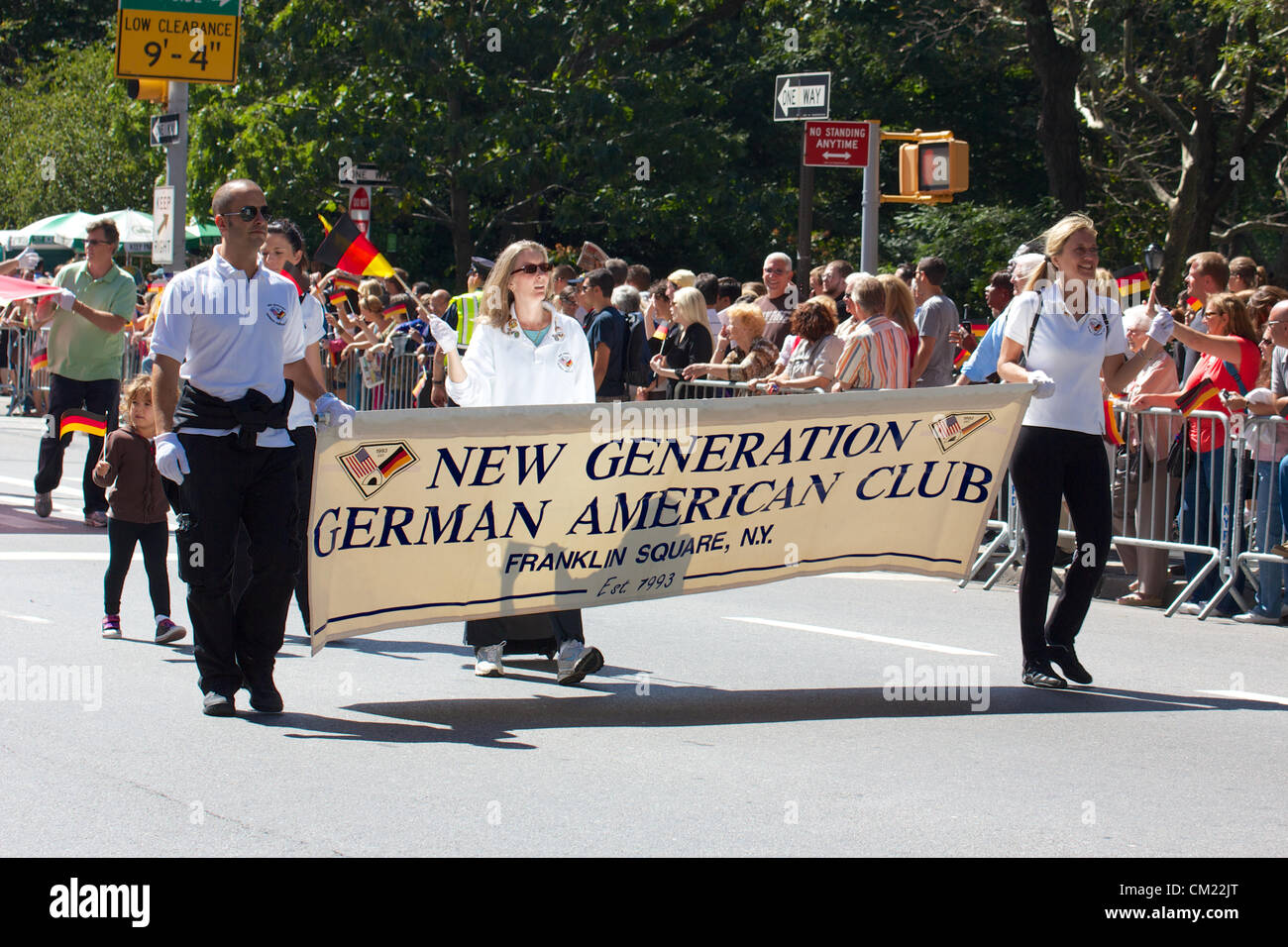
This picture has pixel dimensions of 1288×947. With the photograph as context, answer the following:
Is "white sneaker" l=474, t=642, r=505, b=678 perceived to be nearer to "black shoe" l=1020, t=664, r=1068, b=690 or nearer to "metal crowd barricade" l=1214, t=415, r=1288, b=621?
"black shoe" l=1020, t=664, r=1068, b=690

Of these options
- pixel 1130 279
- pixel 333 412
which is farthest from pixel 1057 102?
pixel 333 412

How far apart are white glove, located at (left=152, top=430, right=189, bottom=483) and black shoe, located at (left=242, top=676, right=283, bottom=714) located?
89 cm

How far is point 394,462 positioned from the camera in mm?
7137

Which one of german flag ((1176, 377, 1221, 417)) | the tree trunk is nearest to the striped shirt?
german flag ((1176, 377, 1221, 417))

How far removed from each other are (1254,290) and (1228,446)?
Result: 5.25 feet

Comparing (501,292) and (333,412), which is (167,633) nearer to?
Result: (333,412)

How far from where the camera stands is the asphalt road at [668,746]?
211 inches

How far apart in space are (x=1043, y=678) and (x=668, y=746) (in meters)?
2.08

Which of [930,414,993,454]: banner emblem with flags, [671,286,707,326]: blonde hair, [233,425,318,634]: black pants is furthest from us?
[671,286,707,326]: blonde hair

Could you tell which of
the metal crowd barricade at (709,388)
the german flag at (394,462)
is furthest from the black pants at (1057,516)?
the metal crowd barricade at (709,388)

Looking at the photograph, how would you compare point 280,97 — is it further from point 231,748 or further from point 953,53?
point 231,748

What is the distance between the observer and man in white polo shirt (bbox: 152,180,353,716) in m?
6.74

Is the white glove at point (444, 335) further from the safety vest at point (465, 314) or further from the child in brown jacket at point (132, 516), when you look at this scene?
the safety vest at point (465, 314)

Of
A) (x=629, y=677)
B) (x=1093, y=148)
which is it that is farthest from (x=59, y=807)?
(x=1093, y=148)
